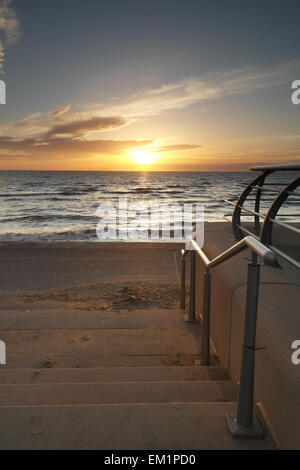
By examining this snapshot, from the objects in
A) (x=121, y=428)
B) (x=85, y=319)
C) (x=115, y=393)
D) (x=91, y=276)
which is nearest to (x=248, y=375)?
(x=121, y=428)

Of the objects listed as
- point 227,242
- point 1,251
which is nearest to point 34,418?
point 227,242

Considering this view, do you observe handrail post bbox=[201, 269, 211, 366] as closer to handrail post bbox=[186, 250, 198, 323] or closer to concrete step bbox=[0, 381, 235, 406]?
concrete step bbox=[0, 381, 235, 406]

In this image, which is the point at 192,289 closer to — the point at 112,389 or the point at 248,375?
the point at 112,389

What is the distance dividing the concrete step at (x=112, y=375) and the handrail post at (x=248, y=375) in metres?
0.91

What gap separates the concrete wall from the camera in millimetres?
1547

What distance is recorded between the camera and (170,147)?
2094 inches

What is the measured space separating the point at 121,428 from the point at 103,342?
2046 millimetres

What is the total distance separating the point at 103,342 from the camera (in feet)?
11.9

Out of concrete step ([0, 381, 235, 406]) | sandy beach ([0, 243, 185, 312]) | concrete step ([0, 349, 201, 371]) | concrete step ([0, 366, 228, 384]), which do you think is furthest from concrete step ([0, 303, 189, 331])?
concrete step ([0, 381, 235, 406])

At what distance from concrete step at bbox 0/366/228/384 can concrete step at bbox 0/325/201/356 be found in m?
0.59

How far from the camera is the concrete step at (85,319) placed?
4301mm
